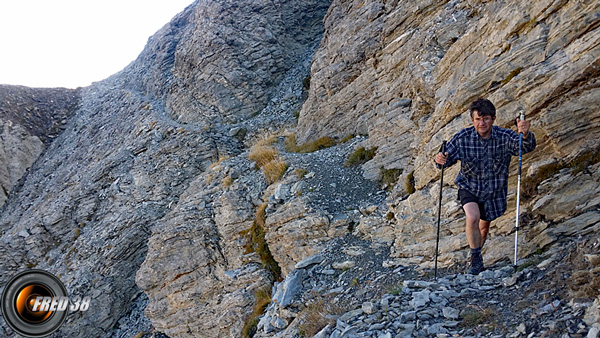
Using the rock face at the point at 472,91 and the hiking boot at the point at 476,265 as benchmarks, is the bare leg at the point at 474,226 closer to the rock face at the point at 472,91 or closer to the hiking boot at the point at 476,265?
the hiking boot at the point at 476,265

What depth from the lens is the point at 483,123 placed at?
6160mm

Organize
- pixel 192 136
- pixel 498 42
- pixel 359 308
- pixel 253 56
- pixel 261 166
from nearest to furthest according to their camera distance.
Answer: pixel 359 308 → pixel 498 42 → pixel 261 166 → pixel 192 136 → pixel 253 56

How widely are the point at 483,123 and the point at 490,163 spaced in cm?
70

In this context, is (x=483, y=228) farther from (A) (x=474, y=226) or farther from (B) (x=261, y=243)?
(B) (x=261, y=243)

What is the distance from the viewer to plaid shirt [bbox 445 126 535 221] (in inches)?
247

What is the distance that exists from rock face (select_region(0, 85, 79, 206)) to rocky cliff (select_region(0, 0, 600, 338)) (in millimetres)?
2611

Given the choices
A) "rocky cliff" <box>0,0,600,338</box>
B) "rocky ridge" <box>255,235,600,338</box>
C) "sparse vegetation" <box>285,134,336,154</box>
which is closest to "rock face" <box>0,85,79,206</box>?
"rocky cliff" <box>0,0,600,338</box>

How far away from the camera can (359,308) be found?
6.58 meters

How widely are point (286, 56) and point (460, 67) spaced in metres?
20.3

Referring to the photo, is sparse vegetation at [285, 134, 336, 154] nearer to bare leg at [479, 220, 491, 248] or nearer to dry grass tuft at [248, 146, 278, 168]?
dry grass tuft at [248, 146, 278, 168]

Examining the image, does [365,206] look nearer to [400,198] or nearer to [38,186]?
[400,198]

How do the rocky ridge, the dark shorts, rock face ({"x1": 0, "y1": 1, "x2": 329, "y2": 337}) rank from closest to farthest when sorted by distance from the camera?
the rocky ridge < the dark shorts < rock face ({"x1": 0, "y1": 1, "x2": 329, "y2": 337})

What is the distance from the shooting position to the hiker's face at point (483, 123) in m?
6.14

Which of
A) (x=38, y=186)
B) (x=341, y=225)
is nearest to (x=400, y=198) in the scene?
(x=341, y=225)
